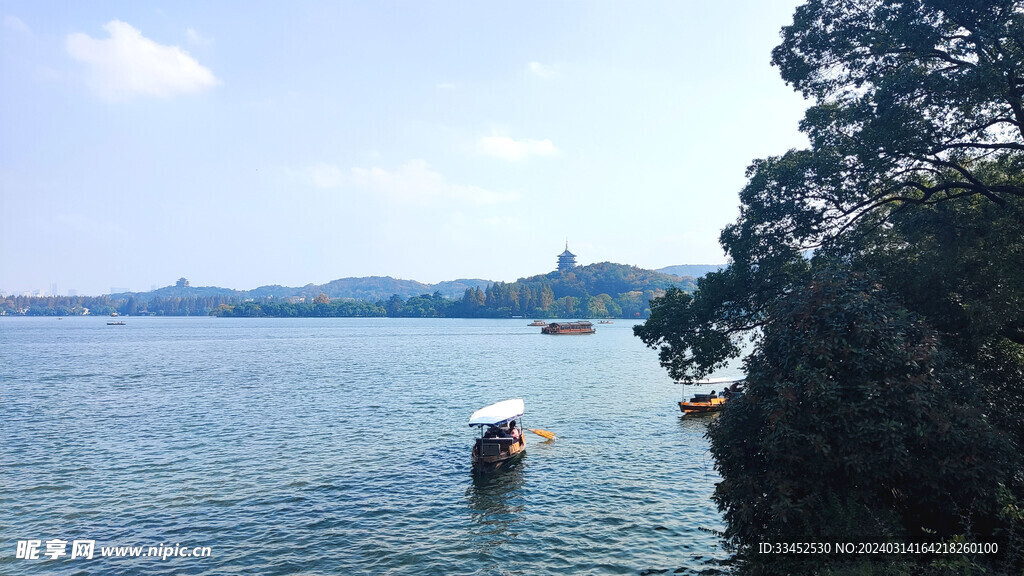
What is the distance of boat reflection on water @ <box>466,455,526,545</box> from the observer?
2052cm

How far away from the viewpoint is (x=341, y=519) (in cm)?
2203

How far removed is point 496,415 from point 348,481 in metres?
8.58

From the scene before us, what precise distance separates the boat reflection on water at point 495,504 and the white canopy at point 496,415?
2.42 metres

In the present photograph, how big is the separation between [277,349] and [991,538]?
112 m

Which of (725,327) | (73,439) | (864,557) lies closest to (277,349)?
(73,439)

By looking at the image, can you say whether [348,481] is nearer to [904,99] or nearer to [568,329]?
[904,99]

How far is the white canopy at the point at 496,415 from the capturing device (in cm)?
3019

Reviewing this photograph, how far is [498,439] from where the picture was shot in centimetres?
2906

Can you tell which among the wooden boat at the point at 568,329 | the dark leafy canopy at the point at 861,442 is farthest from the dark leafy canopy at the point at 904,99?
the wooden boat at the point at 568,329

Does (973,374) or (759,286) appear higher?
(759,286)

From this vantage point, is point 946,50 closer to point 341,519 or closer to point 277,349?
point 341,519

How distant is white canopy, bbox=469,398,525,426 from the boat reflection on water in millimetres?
2418

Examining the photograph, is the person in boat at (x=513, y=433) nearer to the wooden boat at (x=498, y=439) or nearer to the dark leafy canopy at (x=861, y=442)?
the wooden boat at (x=498, y=439)

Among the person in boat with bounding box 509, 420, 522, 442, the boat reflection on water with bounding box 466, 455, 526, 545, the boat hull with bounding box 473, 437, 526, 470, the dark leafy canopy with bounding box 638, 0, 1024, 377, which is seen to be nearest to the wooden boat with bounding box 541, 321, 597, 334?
the person in boat with bounding box 509, 420, 522, 442
